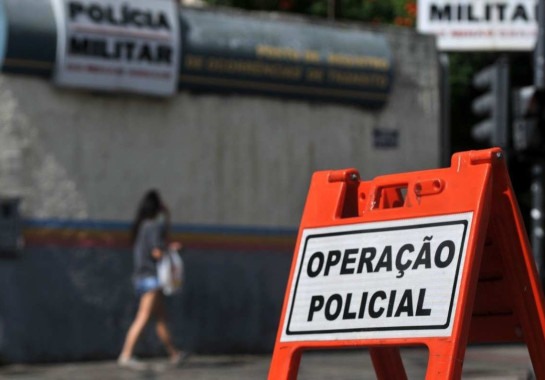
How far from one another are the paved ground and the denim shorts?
78cm

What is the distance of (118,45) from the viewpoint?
14.8 m

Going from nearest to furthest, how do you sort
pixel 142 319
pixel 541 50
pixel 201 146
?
pixel 541 50
pixel 142 319
pixel 201 146

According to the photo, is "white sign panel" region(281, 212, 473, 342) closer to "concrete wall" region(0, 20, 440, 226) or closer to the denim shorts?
the denim shorts

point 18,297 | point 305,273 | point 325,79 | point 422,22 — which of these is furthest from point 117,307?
point 305,273

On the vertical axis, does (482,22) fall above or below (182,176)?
above

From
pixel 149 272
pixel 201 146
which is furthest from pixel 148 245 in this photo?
pixel 201 146

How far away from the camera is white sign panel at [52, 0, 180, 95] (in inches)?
568

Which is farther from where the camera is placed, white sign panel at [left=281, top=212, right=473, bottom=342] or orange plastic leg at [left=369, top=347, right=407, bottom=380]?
orange plastic leg at [left=369, top=347, right=407, bottom=380]

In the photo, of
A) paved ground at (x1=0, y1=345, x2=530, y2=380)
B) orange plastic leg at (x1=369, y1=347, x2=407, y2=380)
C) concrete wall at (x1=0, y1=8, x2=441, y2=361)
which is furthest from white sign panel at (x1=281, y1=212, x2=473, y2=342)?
concrete wall at (x1=0, y1=8, x2=441, y2=361)

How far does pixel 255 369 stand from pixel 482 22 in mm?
6139

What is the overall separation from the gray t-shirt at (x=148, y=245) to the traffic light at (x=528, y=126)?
174 inches

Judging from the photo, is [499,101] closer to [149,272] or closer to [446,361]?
[149,272]

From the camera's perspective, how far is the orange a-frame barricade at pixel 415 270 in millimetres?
4809

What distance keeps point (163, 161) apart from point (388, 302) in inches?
413
